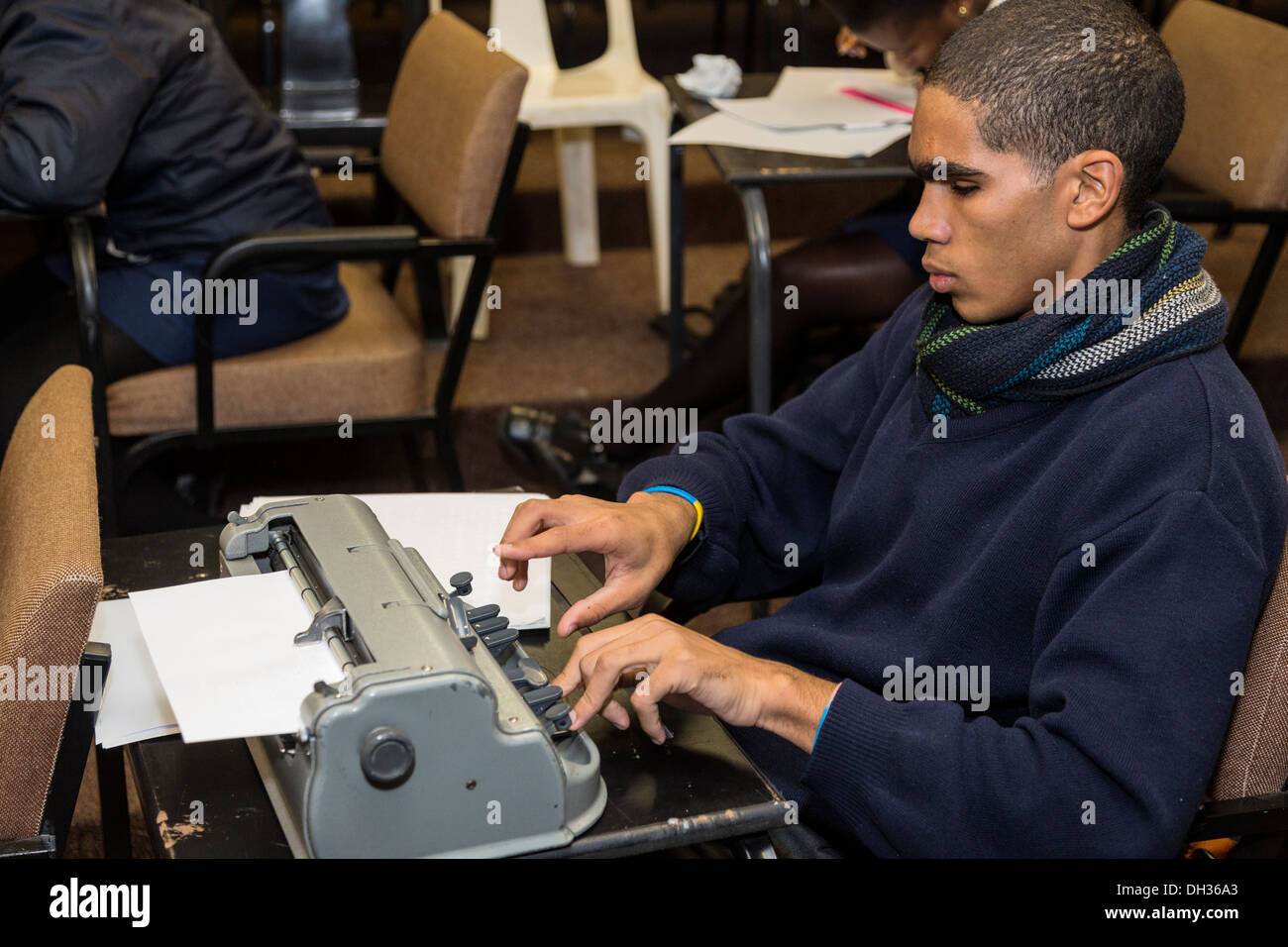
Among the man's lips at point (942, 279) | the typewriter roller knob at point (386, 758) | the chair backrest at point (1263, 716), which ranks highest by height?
the man's lips at point (942, 279)

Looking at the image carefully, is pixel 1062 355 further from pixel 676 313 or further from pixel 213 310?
pixel 676 313

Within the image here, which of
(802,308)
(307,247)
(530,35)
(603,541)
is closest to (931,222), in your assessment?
(603,541)

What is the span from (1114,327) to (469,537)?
0.54 metres

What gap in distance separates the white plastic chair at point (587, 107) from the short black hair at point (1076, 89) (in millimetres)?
2140

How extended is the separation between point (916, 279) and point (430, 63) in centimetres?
93

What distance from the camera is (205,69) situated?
2.11m

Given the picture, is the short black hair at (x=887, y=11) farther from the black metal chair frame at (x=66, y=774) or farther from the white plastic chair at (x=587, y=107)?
the black metal chair frame at (x=66, y=774)

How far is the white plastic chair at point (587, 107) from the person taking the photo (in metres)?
3.27

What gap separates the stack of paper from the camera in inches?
85.4

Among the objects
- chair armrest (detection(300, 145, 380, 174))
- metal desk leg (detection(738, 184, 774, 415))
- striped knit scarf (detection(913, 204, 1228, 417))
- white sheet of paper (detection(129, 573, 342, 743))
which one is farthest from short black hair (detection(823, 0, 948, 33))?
white sheet of paper (detection(129, 573, 342, 743))

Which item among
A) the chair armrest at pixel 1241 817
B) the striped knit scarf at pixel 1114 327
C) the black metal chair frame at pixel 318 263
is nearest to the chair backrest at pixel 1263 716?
the chair armrest at pixel 1241 817

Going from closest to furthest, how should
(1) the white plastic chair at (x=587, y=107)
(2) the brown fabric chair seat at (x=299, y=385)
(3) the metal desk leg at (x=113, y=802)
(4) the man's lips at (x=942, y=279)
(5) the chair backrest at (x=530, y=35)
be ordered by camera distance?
(4) the man's lips at (x=942, y=279)
(3) the metal desk leg at (x=113, y=802)
(2) the brown fabric chair seat at (x=299, y=385)
(1) the white plastic chair at (x=587, y=107)
(5) the chair backrest at (x=530, y=35)

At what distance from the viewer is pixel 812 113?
233 centimetres
